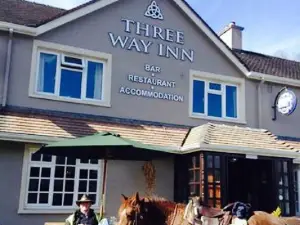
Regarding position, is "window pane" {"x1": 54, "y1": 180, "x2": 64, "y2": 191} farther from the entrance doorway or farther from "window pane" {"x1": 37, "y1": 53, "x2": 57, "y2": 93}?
the entrance doorway

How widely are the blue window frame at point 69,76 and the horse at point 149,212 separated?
717 cm

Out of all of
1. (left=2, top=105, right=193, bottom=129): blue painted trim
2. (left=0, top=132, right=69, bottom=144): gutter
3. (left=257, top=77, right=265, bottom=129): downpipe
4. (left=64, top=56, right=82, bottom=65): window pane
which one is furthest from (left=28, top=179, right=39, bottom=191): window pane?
(left=257, top=77, right=265, bottom=129): downpipe

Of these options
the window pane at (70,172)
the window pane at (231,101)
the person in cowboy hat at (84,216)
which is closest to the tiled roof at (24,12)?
the window pane at (70,172)

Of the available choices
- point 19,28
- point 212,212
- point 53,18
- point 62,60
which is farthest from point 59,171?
point 212,212

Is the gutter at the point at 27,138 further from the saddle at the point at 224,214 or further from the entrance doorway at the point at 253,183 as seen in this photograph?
the saddle at the point at 224,214

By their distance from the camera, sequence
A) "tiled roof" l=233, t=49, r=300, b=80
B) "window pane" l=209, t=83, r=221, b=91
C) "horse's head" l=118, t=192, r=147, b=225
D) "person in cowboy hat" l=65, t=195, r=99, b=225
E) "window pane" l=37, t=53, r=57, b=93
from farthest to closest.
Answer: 1. "tiled roof" l=233, t=49, r=300, b=80
2. "window pane" l=209, t=83, r=221, b=91
3. "window pane" l=37, t=53, r=57, b=93
4. "person in cowboy hat" l=65, t=195, r=99, b=225
5. "horse's head" l=118, t=192, r=147, b=225

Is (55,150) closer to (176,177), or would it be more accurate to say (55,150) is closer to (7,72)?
(7,72)

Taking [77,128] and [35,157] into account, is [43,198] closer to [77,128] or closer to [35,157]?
[35,157]

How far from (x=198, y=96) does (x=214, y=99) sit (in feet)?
2.20

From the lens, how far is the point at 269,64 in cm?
1673

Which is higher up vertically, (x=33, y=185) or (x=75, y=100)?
(x=75, y=100)

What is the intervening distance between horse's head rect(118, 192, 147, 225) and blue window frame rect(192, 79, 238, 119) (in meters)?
8.74

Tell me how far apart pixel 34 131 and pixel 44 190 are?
Answer: 5.45ft

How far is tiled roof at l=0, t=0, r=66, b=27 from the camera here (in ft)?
40.1
